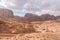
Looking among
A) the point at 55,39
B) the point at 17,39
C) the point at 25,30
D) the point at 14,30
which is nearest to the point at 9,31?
the point at 14,30

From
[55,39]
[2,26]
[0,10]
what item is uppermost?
[0,10]

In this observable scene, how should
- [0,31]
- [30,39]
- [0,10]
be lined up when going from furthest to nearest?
[0,10], [0,31], [30,39]

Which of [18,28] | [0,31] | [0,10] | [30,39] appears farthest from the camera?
[0,10]

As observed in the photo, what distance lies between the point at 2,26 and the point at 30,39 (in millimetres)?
13300

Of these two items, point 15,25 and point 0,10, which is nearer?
point 15,25

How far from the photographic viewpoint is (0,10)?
16512 centimetres

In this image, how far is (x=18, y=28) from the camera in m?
35.3

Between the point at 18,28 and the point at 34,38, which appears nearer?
the point at 34,38

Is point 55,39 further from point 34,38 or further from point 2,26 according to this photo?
point 2,26

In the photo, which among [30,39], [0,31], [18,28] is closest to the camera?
[30,39]

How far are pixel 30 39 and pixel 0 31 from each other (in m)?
12.4

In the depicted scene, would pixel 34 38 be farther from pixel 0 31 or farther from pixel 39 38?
pixel 0 31

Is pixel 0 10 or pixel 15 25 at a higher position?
pixel 0 10

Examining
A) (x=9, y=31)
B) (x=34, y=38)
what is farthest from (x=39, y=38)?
(x=9, y=31)
